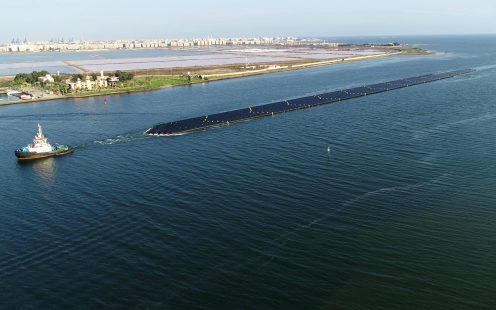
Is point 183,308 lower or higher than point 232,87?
lower

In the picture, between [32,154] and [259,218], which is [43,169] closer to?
[32,154]

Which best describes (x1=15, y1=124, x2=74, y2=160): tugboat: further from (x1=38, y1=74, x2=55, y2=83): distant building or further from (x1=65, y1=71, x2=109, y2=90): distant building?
(x1=38, y1=74, x2=55, y2=83): distant building

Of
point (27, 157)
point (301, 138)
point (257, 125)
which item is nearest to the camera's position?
point (27, 157)

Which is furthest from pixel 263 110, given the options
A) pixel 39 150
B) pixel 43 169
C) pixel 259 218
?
pixel 259 218

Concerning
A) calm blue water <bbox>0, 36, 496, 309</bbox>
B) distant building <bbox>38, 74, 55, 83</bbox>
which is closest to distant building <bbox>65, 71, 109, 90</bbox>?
distant building <bbox>38, 74, 55, 83</bbox>

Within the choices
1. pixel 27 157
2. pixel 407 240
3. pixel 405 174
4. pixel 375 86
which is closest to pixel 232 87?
pixel 375 86

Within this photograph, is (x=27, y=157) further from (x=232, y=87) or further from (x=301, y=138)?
(x=232, y=87)
